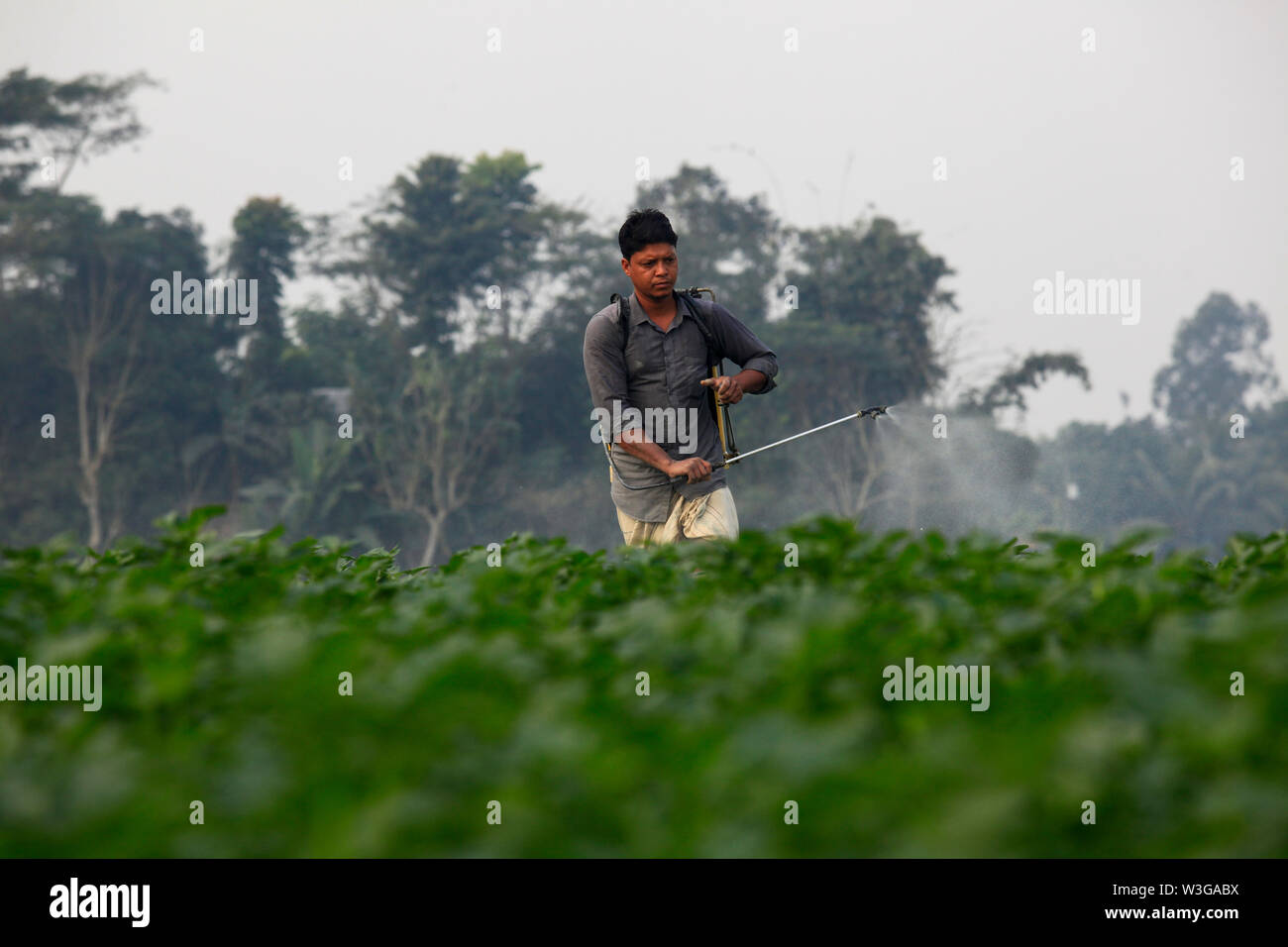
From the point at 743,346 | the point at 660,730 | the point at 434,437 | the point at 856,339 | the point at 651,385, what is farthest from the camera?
the point at 856,339

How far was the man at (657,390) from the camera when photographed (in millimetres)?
6379

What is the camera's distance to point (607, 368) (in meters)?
6.38

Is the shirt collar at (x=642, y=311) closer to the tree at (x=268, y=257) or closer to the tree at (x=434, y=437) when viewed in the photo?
the tree at (x=434, y=437)

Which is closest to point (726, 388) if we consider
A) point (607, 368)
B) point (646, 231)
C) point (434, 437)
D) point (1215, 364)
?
point (607, 368)

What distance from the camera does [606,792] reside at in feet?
5.69

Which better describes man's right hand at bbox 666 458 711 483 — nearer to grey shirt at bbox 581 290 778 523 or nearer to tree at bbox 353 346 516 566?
grey shirt at bbox 581 290 778 523

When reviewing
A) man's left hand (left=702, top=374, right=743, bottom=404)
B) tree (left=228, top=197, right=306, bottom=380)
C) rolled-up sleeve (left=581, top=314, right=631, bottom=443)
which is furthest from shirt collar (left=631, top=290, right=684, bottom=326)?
tree (left=228, top=197, right=306, bottom=380)

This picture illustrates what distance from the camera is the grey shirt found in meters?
6.40

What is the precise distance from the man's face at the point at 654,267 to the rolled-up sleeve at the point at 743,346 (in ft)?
1.13

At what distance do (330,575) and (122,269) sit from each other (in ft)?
153

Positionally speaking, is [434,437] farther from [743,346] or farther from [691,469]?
[691,469]

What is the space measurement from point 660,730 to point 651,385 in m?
4.53

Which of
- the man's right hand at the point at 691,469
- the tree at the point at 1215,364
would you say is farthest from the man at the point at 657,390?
the tree at the point at 1215,364
